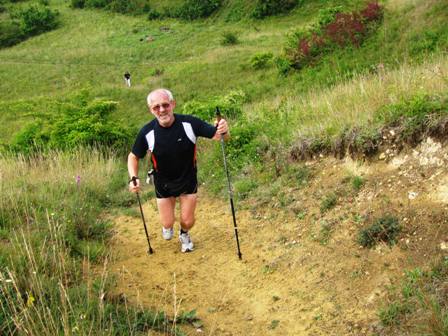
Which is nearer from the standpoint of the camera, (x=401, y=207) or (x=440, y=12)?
(x=401, y=207)

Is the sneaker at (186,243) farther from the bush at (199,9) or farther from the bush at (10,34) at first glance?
the bush at (10,34)

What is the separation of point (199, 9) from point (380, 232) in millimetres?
41655

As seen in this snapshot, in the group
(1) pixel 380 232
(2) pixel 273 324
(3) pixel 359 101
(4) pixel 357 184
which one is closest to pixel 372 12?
(3) pixel 359 101

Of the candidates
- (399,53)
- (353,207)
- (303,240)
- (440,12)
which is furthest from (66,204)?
(440,12)

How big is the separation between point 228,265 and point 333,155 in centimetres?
227

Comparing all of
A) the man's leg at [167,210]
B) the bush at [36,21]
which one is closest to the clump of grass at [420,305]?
the man's leg at [167,210]

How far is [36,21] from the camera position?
2023 inches

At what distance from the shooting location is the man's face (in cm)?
568

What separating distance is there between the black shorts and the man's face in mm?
823

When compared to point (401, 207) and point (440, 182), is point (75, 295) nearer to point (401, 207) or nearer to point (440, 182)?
point (401, 207)

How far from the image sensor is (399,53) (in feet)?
54.2

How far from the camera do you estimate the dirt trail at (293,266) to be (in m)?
4.48

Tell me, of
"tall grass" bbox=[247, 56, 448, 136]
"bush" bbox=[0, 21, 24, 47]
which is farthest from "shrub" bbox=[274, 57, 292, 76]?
"bush" bbox=[0, 21, 24, 47]

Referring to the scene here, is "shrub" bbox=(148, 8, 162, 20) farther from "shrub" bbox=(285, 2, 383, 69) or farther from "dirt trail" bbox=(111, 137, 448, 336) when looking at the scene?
"dirt trail" bbox=(111, 137, 448, 336)
